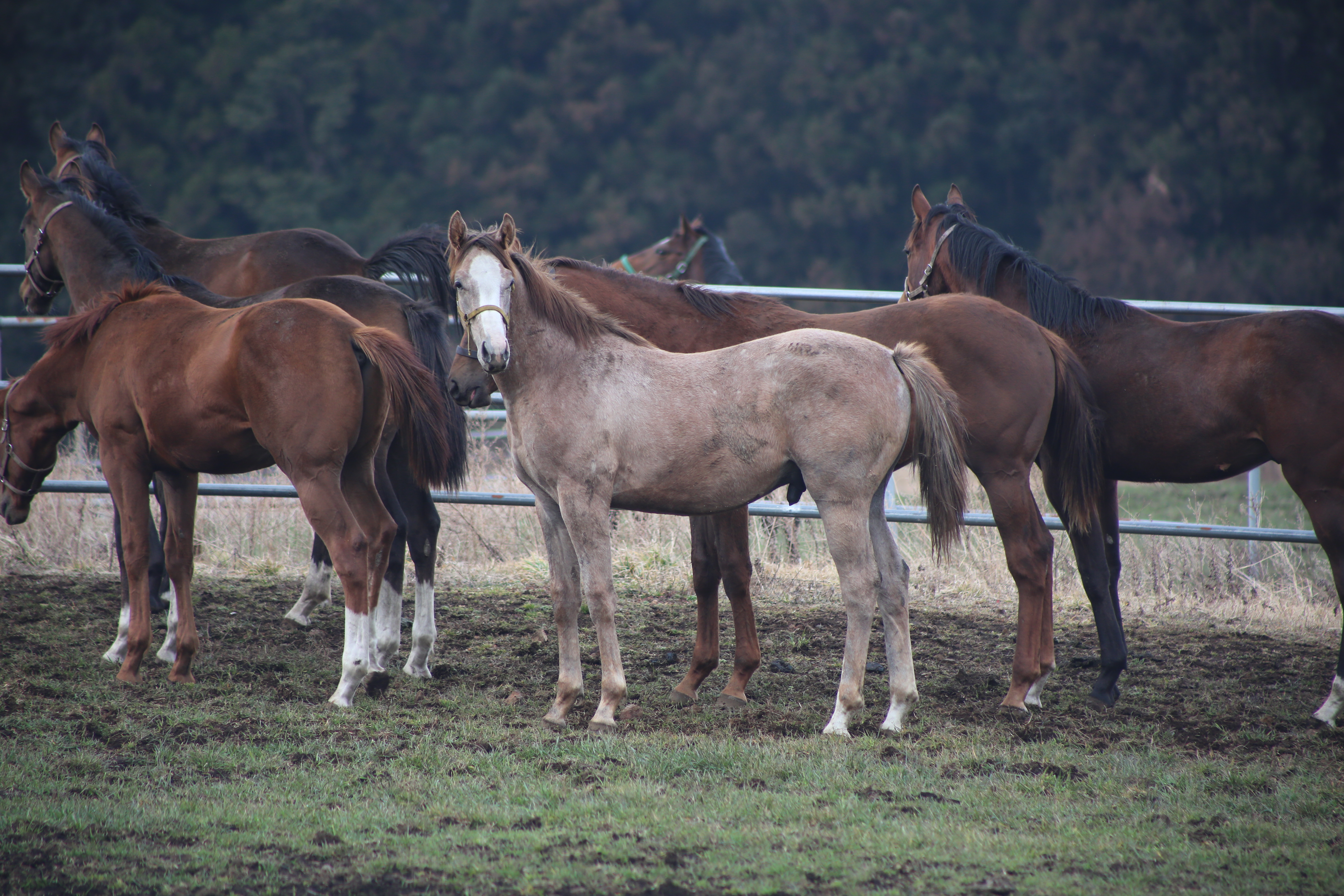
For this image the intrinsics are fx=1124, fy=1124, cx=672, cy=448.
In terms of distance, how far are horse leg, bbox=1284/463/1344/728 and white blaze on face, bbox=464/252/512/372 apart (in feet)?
11.7

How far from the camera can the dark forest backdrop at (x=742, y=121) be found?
23.7m

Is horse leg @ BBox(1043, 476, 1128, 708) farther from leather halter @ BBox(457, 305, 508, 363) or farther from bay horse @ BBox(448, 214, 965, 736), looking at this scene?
A: leather halter @ BBox(457, 305, 508, 363)

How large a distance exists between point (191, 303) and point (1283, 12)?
963 inches

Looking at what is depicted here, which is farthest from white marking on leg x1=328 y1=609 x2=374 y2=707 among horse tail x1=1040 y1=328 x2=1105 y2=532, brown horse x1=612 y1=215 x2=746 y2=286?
brown horse x1=612 y1=215 x2=746 y2=286

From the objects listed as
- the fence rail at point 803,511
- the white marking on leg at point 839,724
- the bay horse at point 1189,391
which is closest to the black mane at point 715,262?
the fence rail at point 803,511

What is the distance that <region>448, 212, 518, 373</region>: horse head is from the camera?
443 centimetres

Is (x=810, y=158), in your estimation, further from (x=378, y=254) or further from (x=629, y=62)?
(x=378, y=254)

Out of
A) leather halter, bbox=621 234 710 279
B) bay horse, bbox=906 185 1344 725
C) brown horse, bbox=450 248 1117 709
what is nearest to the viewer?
bay horse, bbox=906 185 1344 725

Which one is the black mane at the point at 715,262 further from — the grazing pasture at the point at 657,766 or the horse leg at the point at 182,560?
the horse leg at the point at 182,560

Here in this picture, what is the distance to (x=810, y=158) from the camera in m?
26.0

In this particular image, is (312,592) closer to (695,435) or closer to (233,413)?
(233,413)

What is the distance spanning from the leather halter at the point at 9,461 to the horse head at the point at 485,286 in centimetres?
264

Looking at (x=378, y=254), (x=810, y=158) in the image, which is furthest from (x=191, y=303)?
(x=810, y=158)

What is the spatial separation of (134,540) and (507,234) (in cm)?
238
